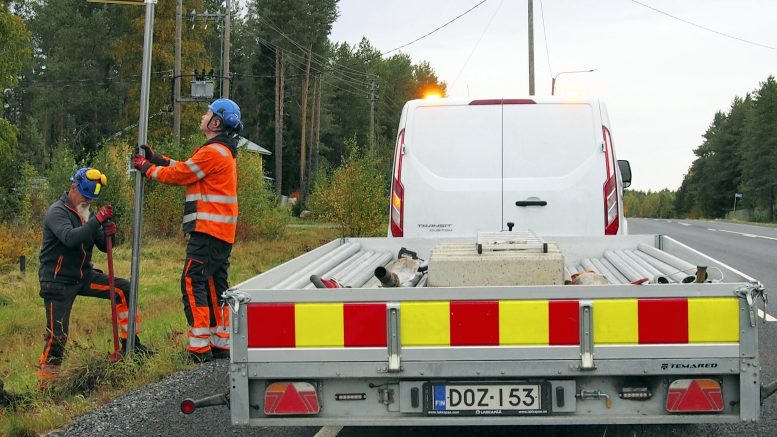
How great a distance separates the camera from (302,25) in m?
64.6

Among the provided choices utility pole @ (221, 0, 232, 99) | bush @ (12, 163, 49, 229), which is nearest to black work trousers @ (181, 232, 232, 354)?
bush @ (12, 163, 49, 229)

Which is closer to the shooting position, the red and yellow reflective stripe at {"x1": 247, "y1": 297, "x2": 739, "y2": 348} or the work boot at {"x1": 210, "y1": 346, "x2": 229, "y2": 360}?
the red and yellow reflective stripe at {"x1": 247, "y1": 297, "x2": 739, "y2": 348}

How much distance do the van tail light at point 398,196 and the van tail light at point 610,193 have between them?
1.54m

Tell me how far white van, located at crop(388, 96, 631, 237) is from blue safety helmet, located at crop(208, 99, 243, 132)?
4.54 feet

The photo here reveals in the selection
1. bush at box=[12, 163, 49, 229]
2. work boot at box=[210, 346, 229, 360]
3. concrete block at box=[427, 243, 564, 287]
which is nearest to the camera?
concrete block at box=[427, 243, 564, 287]

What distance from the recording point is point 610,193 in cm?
703

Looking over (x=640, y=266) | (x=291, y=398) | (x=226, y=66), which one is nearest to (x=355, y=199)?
(x=226, y=66)

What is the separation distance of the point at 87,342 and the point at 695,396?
5903mm

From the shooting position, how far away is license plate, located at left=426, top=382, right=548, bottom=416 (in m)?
3.77

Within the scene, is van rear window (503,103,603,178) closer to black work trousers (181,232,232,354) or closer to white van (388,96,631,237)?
white van (388,96,631,237)

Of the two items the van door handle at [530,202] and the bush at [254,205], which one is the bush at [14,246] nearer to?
the bush at [254,205]

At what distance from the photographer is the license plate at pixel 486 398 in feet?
12.4

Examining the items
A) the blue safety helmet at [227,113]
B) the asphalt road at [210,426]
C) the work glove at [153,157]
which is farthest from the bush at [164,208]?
the asphalt road at [210,426]

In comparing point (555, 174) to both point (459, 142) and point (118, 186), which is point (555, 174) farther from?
point (118, 186)
